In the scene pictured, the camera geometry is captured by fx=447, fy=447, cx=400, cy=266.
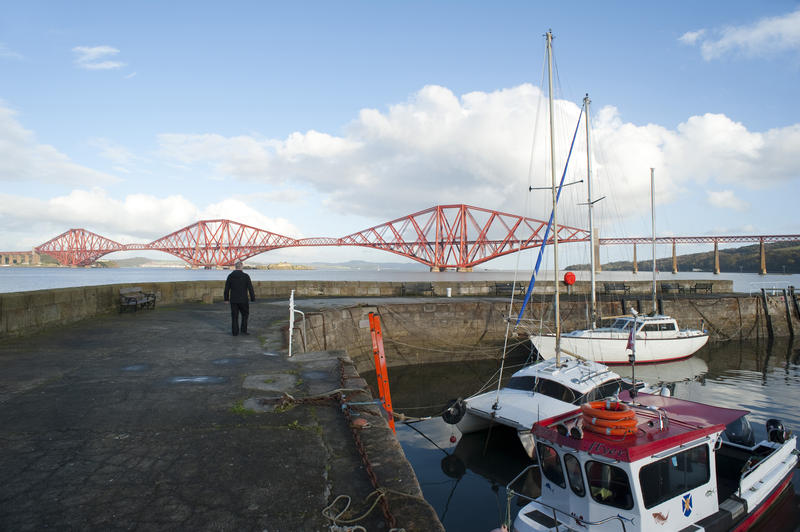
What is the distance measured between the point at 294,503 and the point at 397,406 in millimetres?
9636

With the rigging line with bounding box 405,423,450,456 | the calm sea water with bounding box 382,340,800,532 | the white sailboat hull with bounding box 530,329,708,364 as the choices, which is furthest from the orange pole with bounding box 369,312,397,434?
the white sailboat hull with bounding box 530,329,708,364

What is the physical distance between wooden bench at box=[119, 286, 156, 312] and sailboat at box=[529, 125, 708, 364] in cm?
1358

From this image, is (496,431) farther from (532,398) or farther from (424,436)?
(424,436)

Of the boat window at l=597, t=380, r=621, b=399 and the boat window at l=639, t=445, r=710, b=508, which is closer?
the boat window at l=639, t=445, r=710, b=508

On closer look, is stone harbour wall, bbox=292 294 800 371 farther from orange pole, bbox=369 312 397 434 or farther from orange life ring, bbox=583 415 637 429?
orange life ring, bbox=583 415 637 429

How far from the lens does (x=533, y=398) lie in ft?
31.2

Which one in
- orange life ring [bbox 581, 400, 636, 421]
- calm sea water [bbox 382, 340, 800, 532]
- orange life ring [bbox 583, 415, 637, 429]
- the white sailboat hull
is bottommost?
calm sea water [bbox 382, 340, 800, 532]

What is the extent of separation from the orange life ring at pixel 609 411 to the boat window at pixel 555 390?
4.22 m

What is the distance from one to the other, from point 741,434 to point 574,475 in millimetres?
4277

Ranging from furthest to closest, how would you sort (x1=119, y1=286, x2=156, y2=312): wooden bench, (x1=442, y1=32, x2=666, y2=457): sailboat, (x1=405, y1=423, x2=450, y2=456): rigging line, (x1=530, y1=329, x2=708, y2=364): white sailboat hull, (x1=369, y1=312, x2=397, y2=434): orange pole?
(x1=530, y1=329, x2=708, y2=364): white sailboat hull < (x1=119, y1=286, x2=156, y2=312): wooden bench < (x1=405, y1=423, x2=450, y2=456): rigging line < (x1=442, y1=32, x2=666, y2=457): sailboat < (x1=369, y1=312, x2=397, y2=434): orange pole

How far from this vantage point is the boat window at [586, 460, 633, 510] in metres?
4.86

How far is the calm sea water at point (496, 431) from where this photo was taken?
7344 millimetres

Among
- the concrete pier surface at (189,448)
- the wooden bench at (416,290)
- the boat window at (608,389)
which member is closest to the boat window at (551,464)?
the concrete pier surface at (189,448)

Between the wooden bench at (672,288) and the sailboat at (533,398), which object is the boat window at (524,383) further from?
the wooden bench at (672,288)
